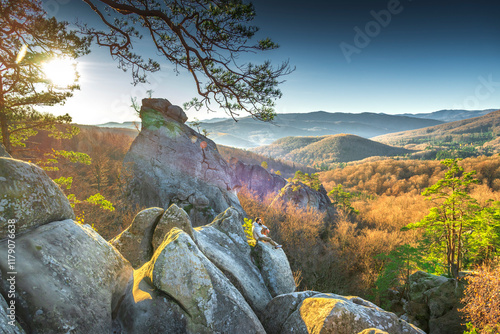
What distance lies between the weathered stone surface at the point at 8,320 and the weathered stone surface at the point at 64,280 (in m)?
0.18

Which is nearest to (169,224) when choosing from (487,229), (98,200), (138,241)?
(138,241)

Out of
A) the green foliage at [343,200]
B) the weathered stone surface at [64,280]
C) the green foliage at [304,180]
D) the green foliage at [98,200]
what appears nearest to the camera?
the weathered stone surface at [64,280]

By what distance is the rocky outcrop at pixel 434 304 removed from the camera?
10508 mm

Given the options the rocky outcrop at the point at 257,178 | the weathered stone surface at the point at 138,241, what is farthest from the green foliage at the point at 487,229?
the rocky outcrop at the point at 257,178

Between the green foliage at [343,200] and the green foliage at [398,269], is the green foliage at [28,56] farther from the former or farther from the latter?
the green foliage at [343,200]

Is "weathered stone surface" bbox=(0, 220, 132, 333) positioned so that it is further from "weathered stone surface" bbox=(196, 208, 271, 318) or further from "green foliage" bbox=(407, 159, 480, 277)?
"green foliage" bbox=(407, 159, 480, 277)

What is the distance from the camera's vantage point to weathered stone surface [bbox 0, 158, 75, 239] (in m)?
3.27

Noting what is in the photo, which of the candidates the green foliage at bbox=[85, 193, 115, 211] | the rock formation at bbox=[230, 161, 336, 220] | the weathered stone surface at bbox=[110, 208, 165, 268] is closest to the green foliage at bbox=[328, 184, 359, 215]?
the rock formation at bbox=[230, 161, 336, 220]

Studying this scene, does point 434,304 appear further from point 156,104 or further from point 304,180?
point 156,104

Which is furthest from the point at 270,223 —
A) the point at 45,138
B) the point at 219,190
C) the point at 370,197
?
the point at 370,197

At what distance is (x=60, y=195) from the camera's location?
4309mm

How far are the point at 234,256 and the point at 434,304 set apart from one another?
12.0 meters

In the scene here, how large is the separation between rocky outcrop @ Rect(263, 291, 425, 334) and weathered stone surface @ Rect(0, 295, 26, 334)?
5036 millimetres

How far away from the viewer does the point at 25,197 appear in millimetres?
3512
